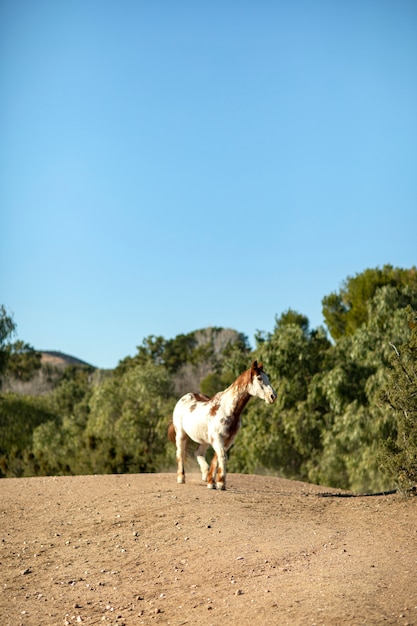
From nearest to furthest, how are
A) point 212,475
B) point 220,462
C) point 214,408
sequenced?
point 220,462
point 214,408
point 212,475

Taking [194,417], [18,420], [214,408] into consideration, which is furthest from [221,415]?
[18,420]

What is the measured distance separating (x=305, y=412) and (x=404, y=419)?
1814cm

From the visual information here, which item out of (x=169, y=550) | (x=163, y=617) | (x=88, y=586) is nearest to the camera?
(x=163, y=617)

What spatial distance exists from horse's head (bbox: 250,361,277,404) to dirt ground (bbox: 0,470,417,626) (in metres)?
1.87

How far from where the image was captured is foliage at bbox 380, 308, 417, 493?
15078 mm

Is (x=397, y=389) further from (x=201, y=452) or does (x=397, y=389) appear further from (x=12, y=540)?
(x=12, y=540)

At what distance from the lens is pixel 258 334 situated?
36.2 m

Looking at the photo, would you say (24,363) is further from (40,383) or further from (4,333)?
(4,333)

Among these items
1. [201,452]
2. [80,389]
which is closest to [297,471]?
[201,452]

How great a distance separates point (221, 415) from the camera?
51.1 feet

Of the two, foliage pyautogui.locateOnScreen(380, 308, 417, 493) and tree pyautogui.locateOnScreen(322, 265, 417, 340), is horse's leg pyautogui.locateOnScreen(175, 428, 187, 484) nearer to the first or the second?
foliage pyautogui.locateOnScreen(380, 308, 417, 493)

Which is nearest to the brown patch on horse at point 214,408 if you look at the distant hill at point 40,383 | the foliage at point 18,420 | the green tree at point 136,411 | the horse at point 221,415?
the horse at point 221,415

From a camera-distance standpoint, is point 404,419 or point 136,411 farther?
point 136,411

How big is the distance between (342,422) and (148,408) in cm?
1534
